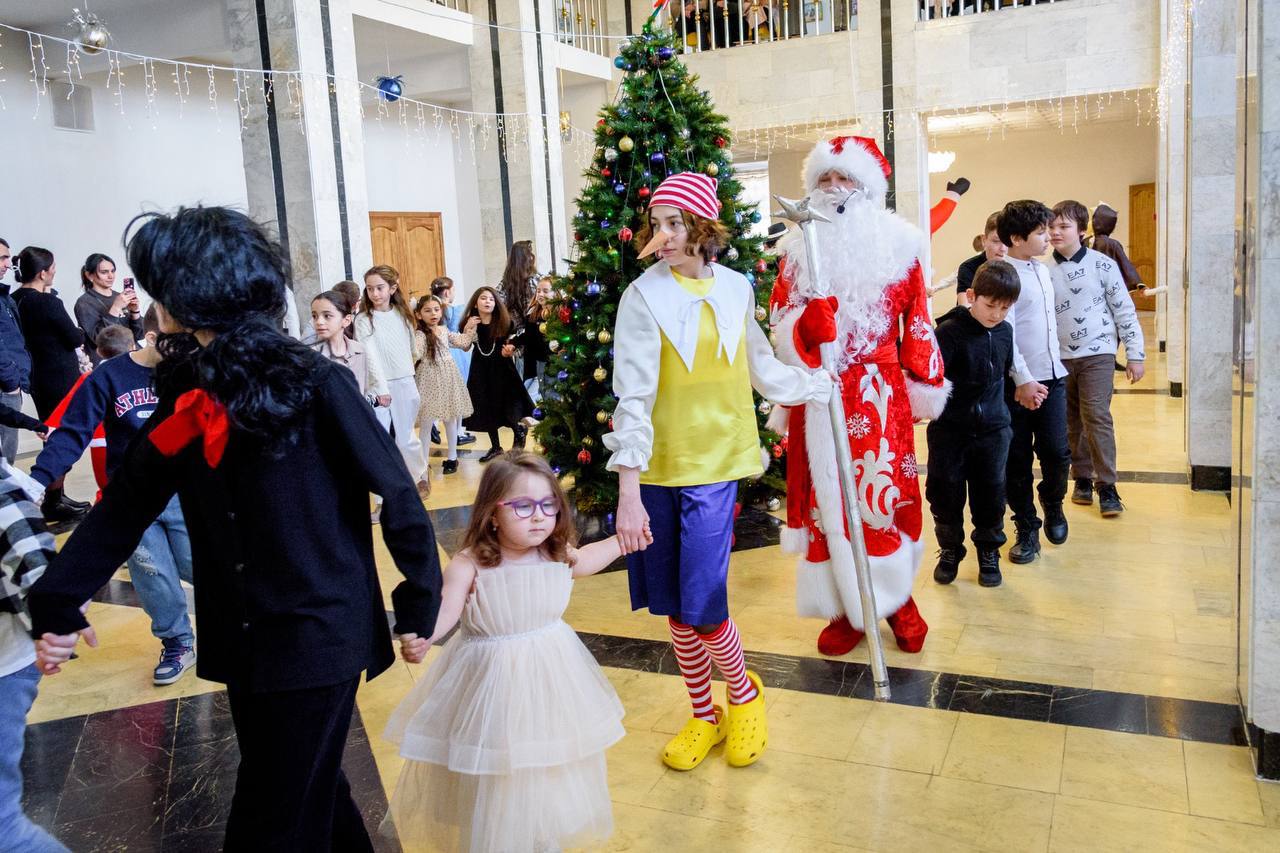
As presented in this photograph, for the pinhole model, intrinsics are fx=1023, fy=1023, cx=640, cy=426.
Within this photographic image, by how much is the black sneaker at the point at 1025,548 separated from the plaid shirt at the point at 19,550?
12.5 ft

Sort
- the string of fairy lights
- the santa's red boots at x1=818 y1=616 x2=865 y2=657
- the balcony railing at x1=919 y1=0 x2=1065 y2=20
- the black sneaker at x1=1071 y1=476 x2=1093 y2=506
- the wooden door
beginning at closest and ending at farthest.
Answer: the santa's red boots at x1=818 y1=616 x2=865 y2=657, the black sneaker at x1=1071 y1=476 x2=1093 y2=506, the string of fairy lights, the balcony railing at x1=919 y1=0 x2=1065 y2=20, the wooden door

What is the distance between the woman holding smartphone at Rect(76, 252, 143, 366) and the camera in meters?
7.00

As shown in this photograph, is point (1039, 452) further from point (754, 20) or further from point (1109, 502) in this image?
point (754, 20)

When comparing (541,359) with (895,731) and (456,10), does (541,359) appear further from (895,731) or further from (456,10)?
(456,10)

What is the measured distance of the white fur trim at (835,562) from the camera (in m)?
3.33

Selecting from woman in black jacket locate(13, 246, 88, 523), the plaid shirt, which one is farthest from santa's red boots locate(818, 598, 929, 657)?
woman in black jacket locate(13, 246, 88, 523)

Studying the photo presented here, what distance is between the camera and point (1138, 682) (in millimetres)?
3217

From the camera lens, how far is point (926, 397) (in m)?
3.54

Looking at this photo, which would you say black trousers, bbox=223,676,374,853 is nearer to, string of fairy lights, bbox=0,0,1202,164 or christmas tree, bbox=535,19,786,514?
christmas tree, bbox=535,19,786,514

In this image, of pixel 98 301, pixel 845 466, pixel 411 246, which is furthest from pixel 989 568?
pixel 411 246

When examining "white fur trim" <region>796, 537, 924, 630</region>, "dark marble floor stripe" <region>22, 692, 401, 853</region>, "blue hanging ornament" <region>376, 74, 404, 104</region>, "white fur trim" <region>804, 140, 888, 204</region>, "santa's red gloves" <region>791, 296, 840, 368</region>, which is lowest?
"dark marble floor stripe" <region>22, 692, 401, 853</region>

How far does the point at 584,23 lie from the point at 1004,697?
12671mm

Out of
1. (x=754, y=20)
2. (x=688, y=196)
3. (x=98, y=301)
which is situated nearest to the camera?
(x=688, y=196)

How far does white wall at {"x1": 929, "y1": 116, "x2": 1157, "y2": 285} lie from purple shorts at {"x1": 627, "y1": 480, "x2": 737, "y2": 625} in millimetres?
16543
